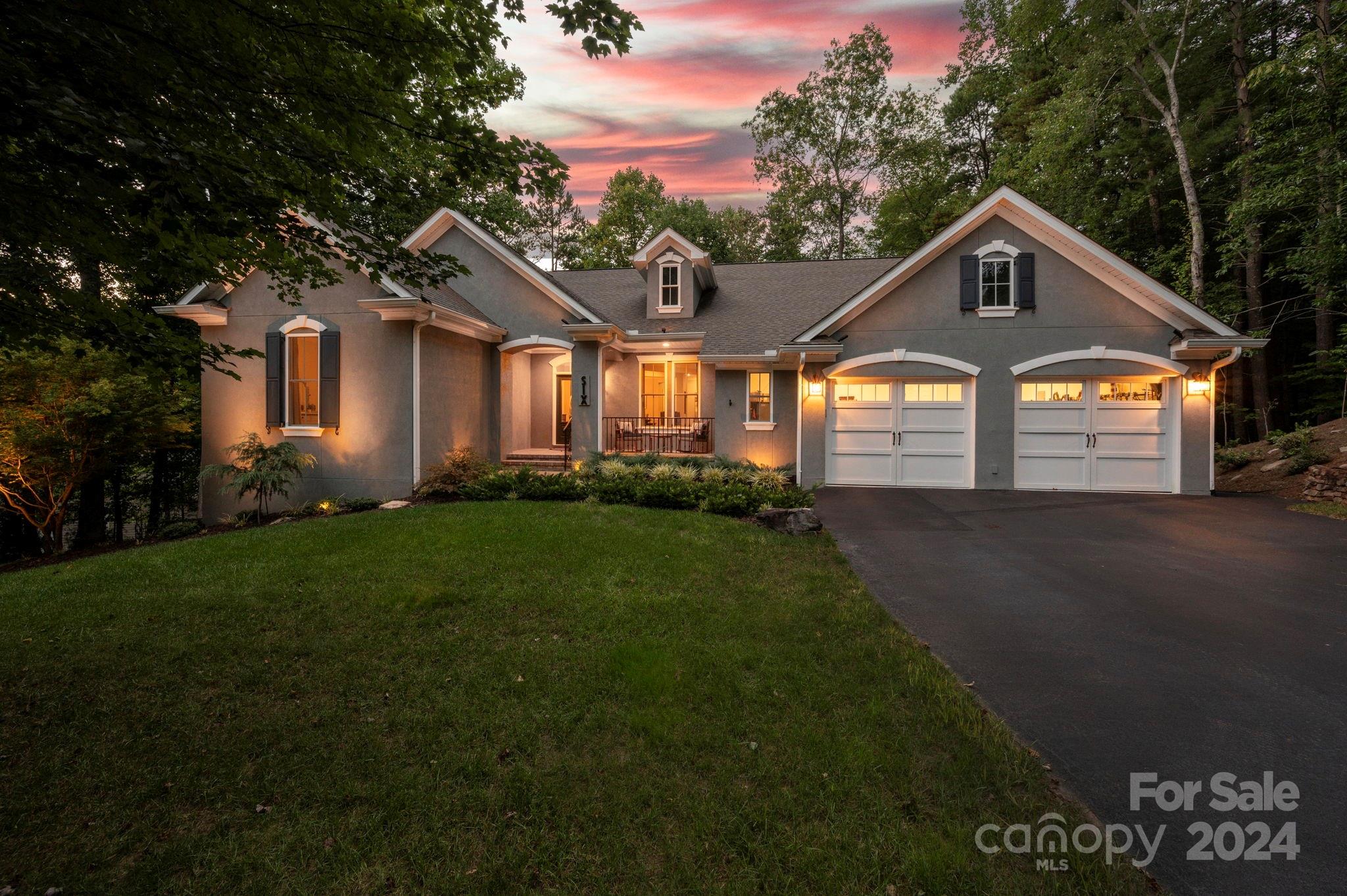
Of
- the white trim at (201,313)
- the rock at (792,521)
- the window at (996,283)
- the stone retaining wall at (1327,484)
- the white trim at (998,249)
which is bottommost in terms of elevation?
the rock at (792,521)

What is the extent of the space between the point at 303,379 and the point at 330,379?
2.42 ft

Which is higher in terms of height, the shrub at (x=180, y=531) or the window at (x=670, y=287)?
the window at (x=670, y=287)

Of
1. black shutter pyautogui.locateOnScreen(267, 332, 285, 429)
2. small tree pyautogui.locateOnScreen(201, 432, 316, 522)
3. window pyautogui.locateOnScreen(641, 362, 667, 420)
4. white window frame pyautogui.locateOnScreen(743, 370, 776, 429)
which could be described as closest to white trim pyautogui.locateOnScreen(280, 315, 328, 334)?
black shutter pyautogui.locateOnScreen(267, 332, 285, 429)

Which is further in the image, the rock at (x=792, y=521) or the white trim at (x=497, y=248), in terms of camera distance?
the white trim at (x=497, y=248)

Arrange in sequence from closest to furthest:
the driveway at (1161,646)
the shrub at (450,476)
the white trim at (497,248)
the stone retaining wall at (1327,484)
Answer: the driveway at (1161,646) → the stone retaining wall at (1327,484) → the shrub at (450,476) → the white trim at (497,248)

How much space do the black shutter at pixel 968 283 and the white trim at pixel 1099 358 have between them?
1.57 metres

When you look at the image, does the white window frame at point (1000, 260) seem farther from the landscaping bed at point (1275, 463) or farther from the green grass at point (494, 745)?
the green grass at point (494, 745)

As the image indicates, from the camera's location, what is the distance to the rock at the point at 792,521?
7.80 m

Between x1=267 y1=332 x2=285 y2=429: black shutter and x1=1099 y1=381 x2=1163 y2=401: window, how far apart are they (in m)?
16.6

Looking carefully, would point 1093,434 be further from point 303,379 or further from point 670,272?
point 303,379

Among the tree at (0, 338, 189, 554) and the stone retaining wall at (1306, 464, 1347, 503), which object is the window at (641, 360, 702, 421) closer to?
the tree at (0, 338, 189, 554)

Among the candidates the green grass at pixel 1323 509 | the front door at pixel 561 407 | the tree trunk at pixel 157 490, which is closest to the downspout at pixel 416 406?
Result: the front door at pixel 561 407

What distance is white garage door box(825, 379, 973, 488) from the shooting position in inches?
444

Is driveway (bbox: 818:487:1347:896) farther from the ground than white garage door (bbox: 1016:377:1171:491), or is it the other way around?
white garage door (bbox: 1016:377:1171:491)
